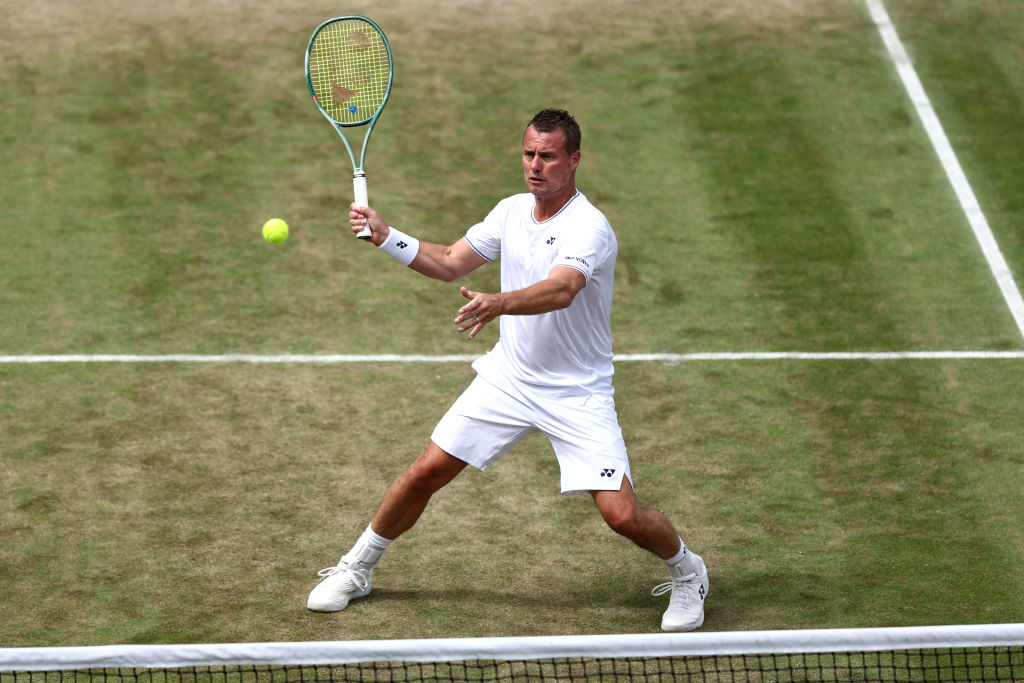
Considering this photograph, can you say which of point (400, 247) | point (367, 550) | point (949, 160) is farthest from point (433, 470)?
point (949, 160)

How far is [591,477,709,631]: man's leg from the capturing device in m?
6.37

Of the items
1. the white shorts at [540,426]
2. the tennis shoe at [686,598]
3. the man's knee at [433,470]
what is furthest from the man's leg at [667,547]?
the man's knee at [433,470]

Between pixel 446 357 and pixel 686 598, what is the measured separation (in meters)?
3.40

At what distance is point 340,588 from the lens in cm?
683

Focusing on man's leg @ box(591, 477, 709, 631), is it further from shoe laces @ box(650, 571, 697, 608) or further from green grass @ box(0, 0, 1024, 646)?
green grass @ box(0, 0, 1024, 646)

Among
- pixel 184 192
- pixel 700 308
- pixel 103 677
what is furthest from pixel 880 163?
pixel 103 677

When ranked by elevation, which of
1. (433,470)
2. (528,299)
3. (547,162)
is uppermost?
(547,162)

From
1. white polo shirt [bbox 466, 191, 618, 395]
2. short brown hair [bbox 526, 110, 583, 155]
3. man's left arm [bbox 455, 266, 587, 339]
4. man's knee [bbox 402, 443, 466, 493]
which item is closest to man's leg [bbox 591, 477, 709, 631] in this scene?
white polo shirt [bbox 466, 191, 618, 395]

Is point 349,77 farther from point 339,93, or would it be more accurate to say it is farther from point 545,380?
point 545,380

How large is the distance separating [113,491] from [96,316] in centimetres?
242

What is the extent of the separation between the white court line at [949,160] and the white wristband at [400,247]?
5.32 metres

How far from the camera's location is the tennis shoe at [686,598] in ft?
21.9

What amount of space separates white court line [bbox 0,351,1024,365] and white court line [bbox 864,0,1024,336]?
874 millimetres

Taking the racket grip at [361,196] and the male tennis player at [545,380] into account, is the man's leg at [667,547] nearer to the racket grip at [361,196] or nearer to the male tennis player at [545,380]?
the male tennis player at [545,380]
